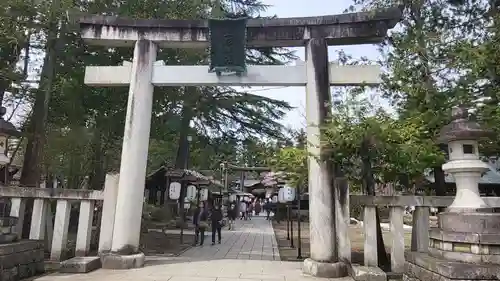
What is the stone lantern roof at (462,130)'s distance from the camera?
609 cm

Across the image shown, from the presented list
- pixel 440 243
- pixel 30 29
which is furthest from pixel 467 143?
pixel 30 29

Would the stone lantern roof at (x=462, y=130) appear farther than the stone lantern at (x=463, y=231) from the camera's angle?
Yes

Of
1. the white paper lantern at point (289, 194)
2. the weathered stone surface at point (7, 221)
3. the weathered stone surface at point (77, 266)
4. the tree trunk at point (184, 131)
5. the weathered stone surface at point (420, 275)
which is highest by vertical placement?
the tree trunk at point (184, 131)

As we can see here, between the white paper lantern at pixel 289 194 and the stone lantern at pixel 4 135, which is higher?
the stone lantern at pixel 4 135

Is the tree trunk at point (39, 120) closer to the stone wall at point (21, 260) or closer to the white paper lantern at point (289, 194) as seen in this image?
the stone wall at point (21, 260)

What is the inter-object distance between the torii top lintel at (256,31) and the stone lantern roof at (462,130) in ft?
11.1

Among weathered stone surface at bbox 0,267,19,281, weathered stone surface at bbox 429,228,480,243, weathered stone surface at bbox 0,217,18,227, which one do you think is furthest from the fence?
weathered stone surface at bbox 429,228,480,243

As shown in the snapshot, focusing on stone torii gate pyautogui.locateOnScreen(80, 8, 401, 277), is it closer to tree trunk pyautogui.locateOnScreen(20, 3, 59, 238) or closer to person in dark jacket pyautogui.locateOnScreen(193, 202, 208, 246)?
tree trunk pyautogui.locateOnScreen(20, 3, 59, 238)

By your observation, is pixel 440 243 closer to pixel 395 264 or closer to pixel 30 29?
pixel 395 264

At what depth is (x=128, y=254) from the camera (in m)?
8.54

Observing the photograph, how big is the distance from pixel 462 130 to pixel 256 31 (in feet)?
17.5

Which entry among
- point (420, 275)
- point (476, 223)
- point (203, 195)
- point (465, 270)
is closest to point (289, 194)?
point (203, 195)

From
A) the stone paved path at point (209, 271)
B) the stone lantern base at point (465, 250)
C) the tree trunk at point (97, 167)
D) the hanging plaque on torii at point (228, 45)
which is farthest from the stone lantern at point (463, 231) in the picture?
the tree trunk at point (97, 167)

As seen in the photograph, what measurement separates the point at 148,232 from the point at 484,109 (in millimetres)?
13084
